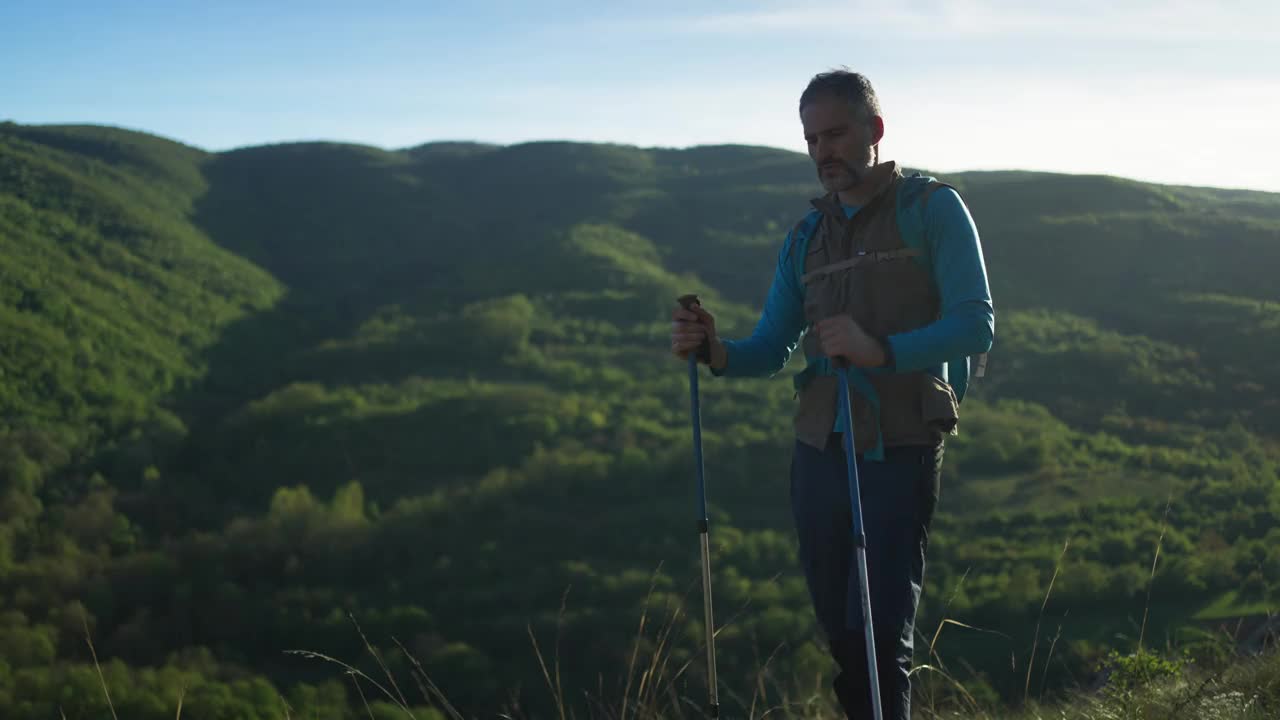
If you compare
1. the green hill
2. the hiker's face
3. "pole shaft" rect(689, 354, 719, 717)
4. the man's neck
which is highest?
the hiker's face

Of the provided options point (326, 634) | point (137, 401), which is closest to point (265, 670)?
point (326, 634)

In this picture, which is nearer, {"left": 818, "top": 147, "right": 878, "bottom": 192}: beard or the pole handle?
{"left": 818, "top": 147, "right": 878, "bottom": 192}: beard

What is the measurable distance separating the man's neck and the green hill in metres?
33.3

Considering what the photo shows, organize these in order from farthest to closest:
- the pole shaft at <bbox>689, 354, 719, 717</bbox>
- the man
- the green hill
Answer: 1. the green hill
2. the pole shaft at <bbox>689, 354, 719, 717</bbox>
3. the man

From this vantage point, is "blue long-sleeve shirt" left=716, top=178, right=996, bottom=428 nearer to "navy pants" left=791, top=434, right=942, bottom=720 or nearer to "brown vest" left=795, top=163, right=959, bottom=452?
"brown vest" left=795, top=163, right=959, bottom=452

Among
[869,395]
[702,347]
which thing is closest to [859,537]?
[869,395]

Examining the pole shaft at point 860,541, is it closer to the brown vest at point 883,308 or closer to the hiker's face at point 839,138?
the brown vest at point 883,308

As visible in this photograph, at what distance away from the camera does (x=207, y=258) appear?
4697 inches

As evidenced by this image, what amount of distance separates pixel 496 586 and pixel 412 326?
2070 inches

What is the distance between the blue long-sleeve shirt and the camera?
2.27 m

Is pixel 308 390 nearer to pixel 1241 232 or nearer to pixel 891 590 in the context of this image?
pixel 1241 232

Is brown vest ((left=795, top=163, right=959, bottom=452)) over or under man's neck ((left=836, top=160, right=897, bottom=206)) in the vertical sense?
under

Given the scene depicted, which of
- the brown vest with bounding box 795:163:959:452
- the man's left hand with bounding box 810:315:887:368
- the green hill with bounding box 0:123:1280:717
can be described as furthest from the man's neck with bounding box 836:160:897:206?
the green hill with bounding box 0:123:1280:717

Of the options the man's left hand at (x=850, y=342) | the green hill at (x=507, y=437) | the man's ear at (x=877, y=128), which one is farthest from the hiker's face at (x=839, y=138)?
the green hill at (x=507, y=437)
